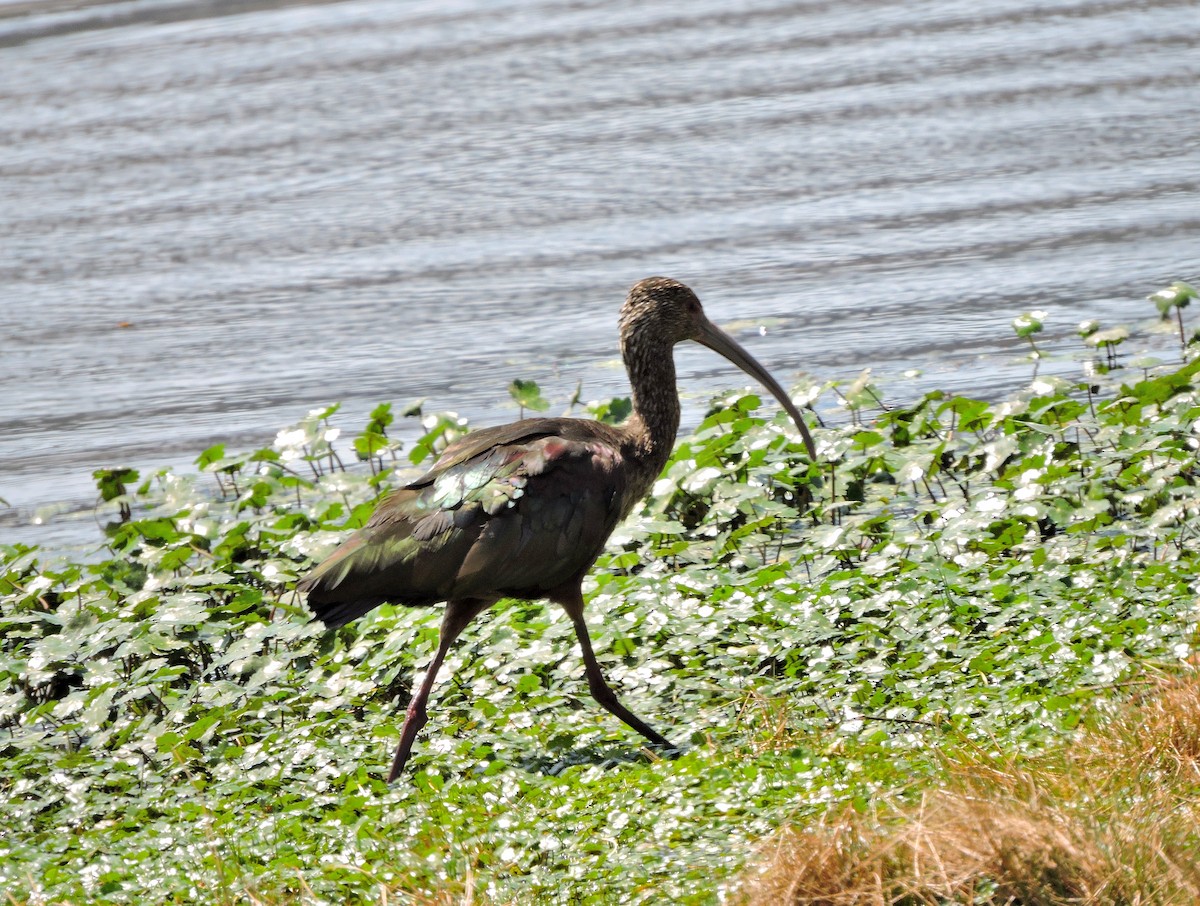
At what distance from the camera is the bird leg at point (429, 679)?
4.96 meters

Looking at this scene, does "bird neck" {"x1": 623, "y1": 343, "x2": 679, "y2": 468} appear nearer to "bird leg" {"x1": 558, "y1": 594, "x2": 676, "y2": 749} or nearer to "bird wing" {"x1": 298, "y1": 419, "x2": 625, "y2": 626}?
"bird wing" {"x1": 298, "y1": 419, "x2": 625, "y2": 626}

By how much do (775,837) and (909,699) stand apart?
Result: 1048 millimetres

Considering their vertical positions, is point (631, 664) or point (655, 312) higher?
point (655, 312)

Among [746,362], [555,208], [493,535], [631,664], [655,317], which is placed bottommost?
[631,664]

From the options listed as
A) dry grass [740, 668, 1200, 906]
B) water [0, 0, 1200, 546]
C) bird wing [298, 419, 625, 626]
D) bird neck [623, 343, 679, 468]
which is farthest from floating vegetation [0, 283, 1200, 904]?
water [0, 0, 1200, 546]

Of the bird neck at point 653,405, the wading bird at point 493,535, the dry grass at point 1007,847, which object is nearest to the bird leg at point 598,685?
the wading bird at point 493,535

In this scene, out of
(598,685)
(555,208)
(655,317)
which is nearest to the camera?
(598,685)

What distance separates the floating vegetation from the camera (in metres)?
4.41

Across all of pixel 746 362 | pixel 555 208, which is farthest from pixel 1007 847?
pixel 555 208

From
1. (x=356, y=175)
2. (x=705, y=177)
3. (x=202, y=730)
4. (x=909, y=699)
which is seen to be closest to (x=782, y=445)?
(x=909, y=699)

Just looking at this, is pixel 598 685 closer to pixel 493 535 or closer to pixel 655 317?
pixel 493 535

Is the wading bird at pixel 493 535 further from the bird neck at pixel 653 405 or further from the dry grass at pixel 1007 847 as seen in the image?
the dry grass at pixel 1007 847

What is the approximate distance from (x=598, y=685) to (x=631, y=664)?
0.50 m

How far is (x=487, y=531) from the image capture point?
4.99 metres
